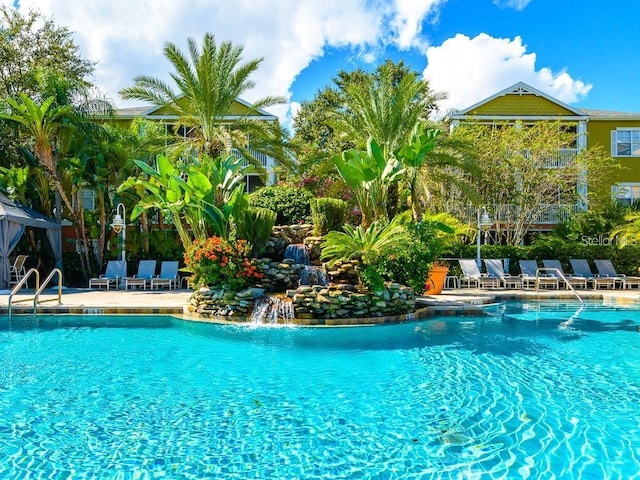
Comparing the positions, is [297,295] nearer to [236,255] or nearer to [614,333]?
[236,255]

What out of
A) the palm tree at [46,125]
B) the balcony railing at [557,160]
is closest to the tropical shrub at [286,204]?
the palm tree at [46,125]

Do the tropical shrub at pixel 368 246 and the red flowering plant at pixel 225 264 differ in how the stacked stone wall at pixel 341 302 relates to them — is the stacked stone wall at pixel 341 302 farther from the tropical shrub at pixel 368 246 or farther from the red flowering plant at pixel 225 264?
the red flowering plant at pixel 225 264

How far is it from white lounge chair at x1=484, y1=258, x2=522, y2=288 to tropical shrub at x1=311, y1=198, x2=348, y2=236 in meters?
8.10

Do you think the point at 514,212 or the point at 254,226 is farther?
the point at 514,212

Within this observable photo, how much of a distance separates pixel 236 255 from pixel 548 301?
10.4m

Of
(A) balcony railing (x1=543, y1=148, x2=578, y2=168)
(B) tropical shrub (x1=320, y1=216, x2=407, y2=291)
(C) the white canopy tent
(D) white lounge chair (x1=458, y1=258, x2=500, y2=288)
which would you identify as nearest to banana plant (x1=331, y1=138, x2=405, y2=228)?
(B) tropical shrub (x1=320, y1=216, x2=407, y2=291)

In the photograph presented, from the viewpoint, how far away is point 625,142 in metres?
26.8

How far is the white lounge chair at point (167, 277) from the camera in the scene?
17889 millimetres

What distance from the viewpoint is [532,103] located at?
26.8 metres

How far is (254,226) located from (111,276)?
8681mm

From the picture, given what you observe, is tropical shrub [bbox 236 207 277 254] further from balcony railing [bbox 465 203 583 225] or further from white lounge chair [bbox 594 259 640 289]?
white lounge chair [bbox 594 259 640 289]

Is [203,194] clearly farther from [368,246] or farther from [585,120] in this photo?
[585,120]

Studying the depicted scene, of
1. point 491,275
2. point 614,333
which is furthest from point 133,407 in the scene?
point 491,275

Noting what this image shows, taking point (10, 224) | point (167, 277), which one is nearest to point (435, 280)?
point (167, 277)
